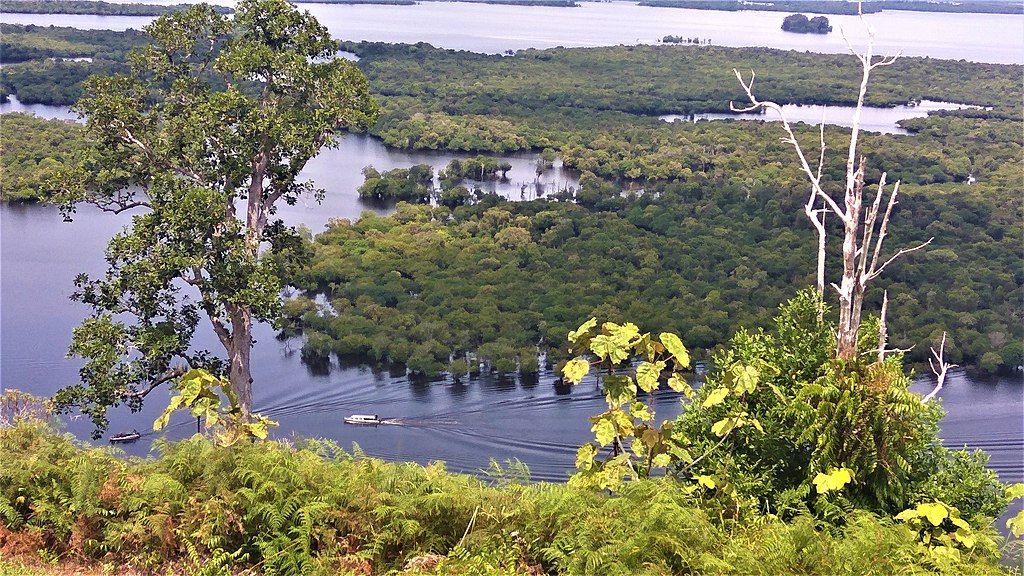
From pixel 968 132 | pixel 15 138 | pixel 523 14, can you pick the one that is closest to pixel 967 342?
pixel 968 132

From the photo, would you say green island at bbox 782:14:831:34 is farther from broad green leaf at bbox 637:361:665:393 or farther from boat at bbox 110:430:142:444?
broad green leaf at bbox 637:361:665:393

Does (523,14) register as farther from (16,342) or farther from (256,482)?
(256,482)

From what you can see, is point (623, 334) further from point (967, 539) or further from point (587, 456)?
point (967, 539)

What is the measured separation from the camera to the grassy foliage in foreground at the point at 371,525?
3.45 meters

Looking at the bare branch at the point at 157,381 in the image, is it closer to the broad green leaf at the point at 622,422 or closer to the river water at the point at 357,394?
the river water at the point at 357,394

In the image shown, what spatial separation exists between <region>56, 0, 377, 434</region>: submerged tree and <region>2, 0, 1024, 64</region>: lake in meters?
44.0

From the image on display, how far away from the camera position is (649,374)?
3828mm

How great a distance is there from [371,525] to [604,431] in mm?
1013

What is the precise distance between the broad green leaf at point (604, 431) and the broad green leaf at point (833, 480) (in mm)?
853

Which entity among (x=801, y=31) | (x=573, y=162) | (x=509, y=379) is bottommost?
(x=509, y=379)

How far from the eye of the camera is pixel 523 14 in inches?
3755

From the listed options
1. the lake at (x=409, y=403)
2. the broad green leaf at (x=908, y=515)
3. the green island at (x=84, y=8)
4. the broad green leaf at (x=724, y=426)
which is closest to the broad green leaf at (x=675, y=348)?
the broad green leaf at (x=724, y=426)

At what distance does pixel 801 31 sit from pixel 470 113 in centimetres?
4551

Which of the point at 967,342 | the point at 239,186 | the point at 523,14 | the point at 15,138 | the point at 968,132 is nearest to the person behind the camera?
the point at 239,186
